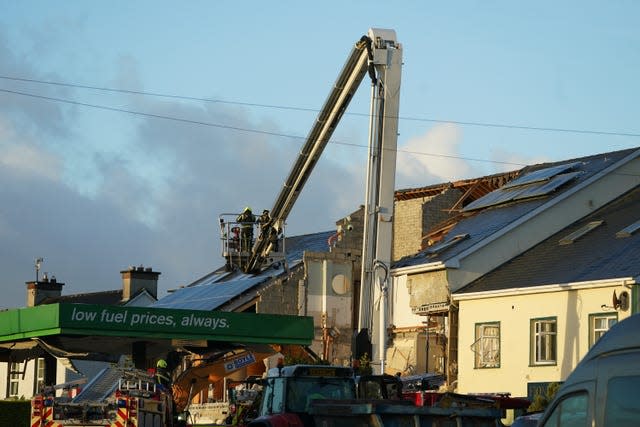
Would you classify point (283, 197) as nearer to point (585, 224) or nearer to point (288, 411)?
point (585, 224)

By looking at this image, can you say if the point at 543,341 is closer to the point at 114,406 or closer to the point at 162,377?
the point at 162,377

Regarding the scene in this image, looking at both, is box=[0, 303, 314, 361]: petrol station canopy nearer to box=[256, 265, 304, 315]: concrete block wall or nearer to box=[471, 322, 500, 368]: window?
box=[471, 322, 500, 368]: window

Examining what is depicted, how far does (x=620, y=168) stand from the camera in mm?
43469

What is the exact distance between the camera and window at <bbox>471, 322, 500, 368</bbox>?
3984 cm

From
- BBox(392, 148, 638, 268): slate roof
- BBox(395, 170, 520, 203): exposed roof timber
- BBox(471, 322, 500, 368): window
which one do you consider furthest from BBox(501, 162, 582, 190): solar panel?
BBox(471, 322, 500, 368): window

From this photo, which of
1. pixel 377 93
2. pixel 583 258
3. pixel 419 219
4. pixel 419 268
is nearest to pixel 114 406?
pixel 377 93

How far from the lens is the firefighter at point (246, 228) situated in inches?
1930

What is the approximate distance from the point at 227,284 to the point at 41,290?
17244 mm

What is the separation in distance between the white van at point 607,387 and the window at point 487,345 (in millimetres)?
27842

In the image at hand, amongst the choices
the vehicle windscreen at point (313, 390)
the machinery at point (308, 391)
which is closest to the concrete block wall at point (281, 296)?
the machinery at point (308, 391)

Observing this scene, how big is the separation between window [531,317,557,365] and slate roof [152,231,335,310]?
13002 mm

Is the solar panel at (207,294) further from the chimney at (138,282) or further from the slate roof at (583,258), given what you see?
the slate roof at (583,258)

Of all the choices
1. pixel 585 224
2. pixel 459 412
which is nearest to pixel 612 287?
pixel 585 224

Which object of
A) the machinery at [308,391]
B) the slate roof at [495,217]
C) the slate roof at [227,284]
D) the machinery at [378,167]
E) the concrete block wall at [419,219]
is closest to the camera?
the machinery at [308,391]
